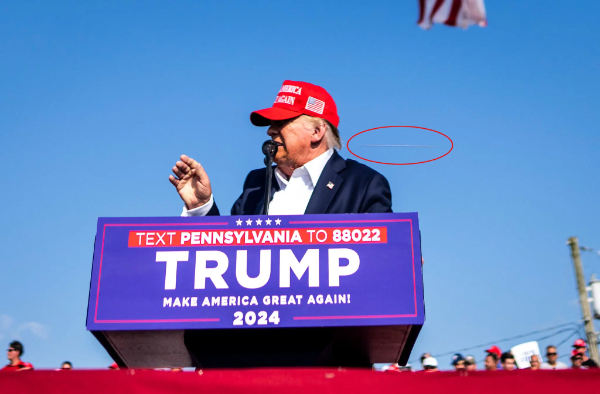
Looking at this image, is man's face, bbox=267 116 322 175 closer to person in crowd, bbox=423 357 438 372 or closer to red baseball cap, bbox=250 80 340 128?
red baseball cap, bbox=250 80 340 128

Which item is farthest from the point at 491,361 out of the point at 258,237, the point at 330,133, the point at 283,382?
the point at 283,382

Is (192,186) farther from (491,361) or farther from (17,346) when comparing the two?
(491,361)

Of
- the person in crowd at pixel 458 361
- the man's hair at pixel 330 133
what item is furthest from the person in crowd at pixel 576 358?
the man's hair at pixel 330 133

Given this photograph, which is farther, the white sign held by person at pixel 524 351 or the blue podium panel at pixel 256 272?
the white sign held by person at pixel 524 351

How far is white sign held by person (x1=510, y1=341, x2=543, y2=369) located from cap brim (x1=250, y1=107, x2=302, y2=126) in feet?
19.4

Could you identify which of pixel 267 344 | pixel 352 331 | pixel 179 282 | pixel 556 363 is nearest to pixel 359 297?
pixel 352 331

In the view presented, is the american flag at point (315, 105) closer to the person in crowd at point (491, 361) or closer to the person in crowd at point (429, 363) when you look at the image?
the person in crowd at point (429, 363)

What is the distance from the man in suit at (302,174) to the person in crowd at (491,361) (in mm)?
5074

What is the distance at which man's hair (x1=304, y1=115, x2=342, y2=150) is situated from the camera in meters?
4.45

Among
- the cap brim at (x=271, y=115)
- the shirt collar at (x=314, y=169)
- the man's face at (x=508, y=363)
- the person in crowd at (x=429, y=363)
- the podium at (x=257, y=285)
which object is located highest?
the cap brim at (x=271, y=115)

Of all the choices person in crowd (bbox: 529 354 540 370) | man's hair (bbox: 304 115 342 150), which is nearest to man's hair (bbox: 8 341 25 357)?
man's hair (bbox: 304 115 342 150)

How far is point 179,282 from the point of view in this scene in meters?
3.20

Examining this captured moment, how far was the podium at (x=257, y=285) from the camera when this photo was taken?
313 cm

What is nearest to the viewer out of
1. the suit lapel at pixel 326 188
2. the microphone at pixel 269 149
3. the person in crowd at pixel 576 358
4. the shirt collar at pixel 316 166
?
the microphone at pixel 269 149
